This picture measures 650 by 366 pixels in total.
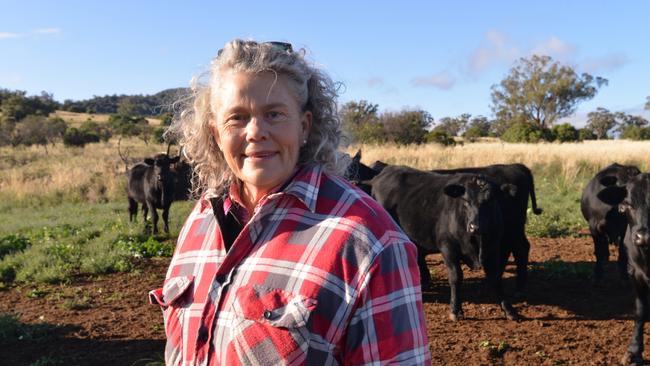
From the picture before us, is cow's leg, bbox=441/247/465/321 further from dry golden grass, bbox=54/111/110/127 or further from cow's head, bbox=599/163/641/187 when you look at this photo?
dry golden grass, bbox=54/111/110/127

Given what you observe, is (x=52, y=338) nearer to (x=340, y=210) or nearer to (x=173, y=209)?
(x=340, y=210)

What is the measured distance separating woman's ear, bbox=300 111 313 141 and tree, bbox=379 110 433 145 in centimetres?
3305

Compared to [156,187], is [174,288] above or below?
above

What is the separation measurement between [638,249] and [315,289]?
15.6 feet

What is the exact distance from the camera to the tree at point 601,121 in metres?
67.7

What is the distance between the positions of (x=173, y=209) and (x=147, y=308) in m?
9.26

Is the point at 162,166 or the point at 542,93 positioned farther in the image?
the point at 542,93

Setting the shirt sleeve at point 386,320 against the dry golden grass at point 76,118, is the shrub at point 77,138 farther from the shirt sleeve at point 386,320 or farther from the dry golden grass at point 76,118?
the shirt sleeve at point 386,320

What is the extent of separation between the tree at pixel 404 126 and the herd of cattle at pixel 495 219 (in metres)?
25.7

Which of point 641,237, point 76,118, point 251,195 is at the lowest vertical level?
point 641,237

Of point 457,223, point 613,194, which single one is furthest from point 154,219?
point 613,194

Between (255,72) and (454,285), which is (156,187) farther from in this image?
(255,72)

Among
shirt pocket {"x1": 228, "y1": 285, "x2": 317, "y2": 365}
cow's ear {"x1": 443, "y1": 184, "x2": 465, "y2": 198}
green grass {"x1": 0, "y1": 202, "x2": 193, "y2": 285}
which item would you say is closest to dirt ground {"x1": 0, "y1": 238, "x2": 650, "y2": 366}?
green grass {"x1": 0, "y1": 202, "x2": 193, "y2": 285}

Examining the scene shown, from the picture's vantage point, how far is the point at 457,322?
260 inches
